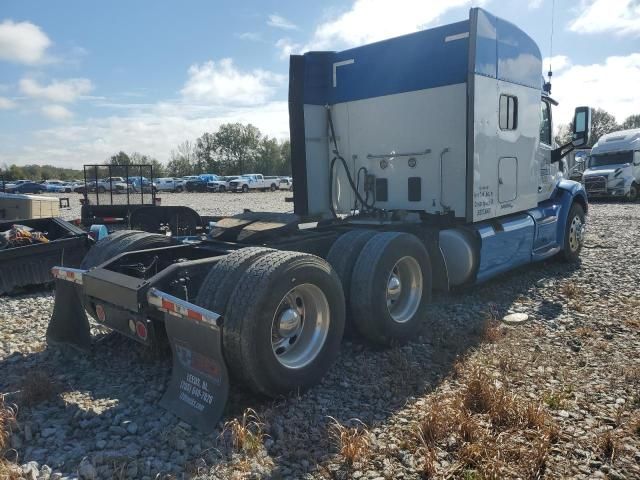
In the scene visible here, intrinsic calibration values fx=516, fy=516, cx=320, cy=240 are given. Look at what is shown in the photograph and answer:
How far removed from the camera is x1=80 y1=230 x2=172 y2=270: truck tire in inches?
204

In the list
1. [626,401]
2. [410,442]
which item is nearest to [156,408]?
[410,442]

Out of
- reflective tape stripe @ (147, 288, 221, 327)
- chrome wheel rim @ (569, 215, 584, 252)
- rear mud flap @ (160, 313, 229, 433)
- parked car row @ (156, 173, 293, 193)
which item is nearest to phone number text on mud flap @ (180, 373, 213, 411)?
rear mud flap @ (160, 313, 229, 433)

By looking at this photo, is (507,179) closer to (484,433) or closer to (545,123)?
(545,123)

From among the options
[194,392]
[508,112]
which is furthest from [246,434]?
[508,112]

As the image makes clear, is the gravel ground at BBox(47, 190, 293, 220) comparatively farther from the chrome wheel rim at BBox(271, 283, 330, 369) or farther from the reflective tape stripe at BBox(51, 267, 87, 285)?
the chrome wheel rim at BBox(271, 283, 330, 369)

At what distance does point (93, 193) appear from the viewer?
15.5 metres

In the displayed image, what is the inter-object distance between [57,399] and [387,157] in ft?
15.6

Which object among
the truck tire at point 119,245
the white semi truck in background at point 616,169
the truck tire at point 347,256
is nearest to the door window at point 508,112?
the truck tire at point 347,256

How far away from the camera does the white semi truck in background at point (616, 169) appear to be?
2259 centimetres

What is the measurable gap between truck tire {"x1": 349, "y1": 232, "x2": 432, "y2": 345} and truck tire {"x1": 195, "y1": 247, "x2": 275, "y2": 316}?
1160 mm

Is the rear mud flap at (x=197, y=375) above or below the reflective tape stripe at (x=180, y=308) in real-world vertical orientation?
below

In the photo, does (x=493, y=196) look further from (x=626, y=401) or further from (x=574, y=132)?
(x=626, y=401)

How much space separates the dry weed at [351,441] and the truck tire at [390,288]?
1410 mm

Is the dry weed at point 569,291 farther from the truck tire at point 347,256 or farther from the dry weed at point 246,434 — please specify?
the dry weed at point 246,434
